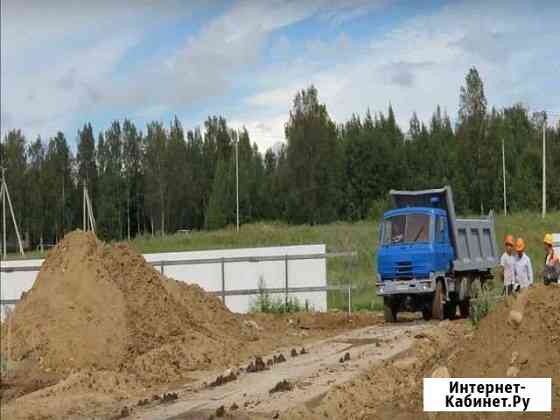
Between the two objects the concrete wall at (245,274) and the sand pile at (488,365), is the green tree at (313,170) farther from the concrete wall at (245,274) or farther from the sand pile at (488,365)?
the sand pile at (488,365)

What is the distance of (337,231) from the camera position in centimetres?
4856

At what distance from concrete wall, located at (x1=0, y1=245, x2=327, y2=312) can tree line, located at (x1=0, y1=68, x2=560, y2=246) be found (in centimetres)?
3442

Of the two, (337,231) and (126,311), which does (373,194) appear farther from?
(126,311)

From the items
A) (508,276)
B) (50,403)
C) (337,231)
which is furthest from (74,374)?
(337,231)

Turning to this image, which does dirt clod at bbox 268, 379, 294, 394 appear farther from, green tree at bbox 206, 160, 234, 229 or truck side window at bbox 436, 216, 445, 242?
green tree at bbox 206, 160, 234, 229

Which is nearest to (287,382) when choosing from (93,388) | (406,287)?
(93,388)

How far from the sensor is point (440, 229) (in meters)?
23.3

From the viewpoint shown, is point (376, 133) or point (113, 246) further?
point (376, 133)

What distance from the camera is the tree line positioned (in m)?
71.1

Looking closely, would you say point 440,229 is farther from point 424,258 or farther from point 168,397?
point 168,397

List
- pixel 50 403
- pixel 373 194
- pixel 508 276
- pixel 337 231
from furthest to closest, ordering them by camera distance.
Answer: pixel 373 194 < pixel 337 231 < pixel 508 276 < pixel 50 403

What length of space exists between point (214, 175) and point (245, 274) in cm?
5289

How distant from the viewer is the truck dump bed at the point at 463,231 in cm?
2388

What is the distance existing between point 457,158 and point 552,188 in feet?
32.8
